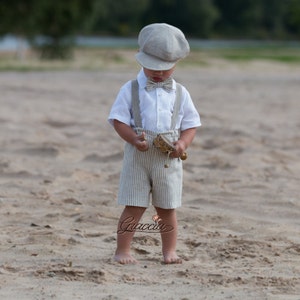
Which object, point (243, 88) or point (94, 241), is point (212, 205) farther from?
point (243, 88)

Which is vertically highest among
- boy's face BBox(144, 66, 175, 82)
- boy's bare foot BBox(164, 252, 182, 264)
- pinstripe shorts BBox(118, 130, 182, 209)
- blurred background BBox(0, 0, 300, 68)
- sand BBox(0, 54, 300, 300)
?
boy's face BBox(144, 66, 175, 82)

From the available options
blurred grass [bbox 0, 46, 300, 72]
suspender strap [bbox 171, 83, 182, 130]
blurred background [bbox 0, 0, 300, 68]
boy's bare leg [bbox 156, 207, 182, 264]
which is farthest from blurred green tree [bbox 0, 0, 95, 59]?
boy's bare leg [bbox 156, 207, 182, 264]

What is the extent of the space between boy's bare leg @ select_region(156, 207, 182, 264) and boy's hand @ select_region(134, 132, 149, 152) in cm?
37

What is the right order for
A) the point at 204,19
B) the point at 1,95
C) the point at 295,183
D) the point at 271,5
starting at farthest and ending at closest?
the point at 271,5 < the point at 204,19 < the point at 1,95 < the point at 295,183

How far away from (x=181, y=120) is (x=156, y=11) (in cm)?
8605

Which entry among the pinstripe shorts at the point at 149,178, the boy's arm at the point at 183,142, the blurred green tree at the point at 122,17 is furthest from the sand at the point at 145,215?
the blurred green tree at the point at 122,17

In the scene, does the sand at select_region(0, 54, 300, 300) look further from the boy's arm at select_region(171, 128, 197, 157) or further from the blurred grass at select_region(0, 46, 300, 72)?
the blurred grass at select_region(0, 46, 300, 72)

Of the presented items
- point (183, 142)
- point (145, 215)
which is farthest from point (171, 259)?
point (145, 215)

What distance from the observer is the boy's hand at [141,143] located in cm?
497

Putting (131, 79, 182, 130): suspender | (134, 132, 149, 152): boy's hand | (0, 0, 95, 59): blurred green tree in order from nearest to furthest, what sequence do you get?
(134, 132, 149, 152): boy's hand < (131, 79, 182, 130): suspender < (0, 0, 95, 59): blurred green tree

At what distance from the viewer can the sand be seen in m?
4.69

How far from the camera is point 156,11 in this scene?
90250mm

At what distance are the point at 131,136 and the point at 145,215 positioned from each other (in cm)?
148

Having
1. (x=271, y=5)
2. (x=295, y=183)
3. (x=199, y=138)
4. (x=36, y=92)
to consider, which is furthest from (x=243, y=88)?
(x=271, y=5)
